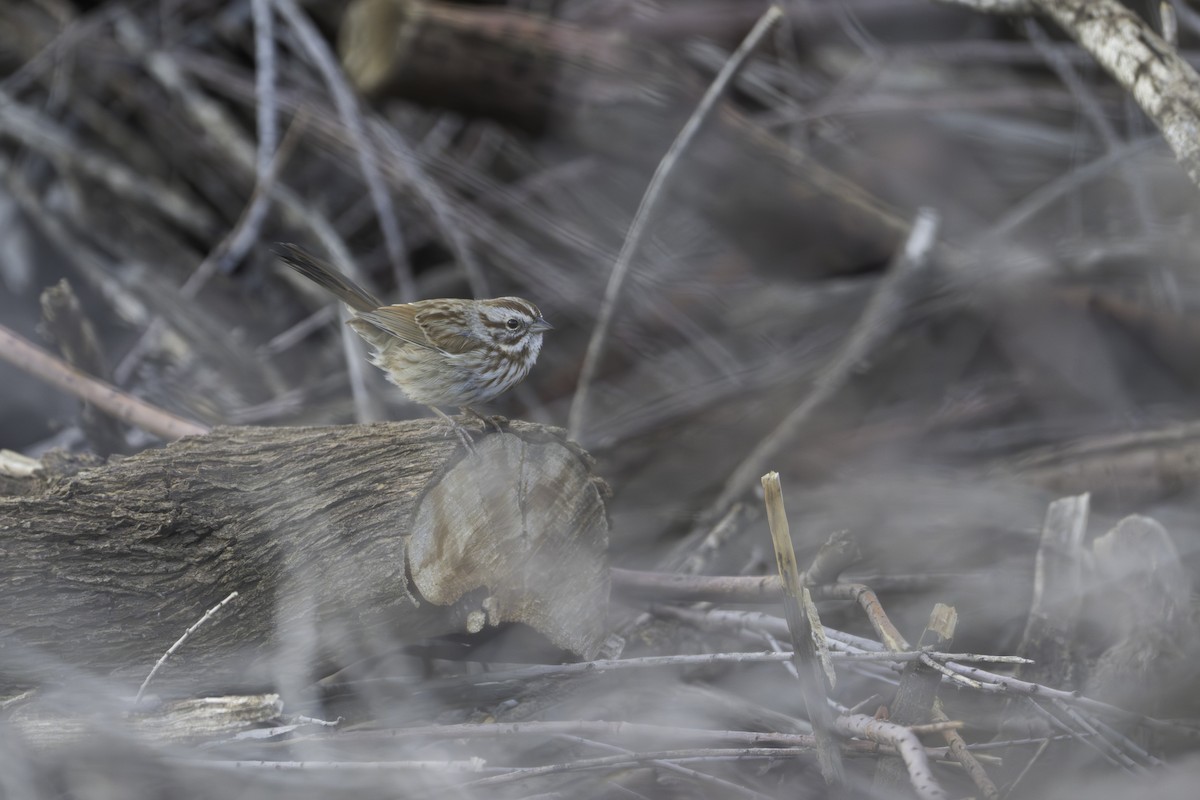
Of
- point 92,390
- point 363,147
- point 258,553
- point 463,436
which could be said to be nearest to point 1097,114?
point 363,147

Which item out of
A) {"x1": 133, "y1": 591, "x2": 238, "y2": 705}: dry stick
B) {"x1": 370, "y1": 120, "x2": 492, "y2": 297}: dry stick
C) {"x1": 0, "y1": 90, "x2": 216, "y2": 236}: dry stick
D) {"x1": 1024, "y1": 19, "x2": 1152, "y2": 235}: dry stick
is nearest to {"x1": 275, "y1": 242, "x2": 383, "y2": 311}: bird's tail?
{"x1": 133, "y1": 591, "x2": 238, "y2": 705}: dry stick

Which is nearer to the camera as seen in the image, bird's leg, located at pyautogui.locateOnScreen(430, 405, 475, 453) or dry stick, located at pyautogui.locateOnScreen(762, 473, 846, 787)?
dry stick, located at pyautogui.locateOnScreen(762, 473, 846, 787)

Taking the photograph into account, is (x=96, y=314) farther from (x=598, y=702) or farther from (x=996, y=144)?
(x=996, y=144)

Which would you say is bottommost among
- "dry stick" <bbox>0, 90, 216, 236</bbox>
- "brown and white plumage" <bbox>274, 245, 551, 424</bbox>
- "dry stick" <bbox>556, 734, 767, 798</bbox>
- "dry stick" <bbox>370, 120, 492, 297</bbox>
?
"dry stick" <bbox>556, 734, 767, 798</bbox>

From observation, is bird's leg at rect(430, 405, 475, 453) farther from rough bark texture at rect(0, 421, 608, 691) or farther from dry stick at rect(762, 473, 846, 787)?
dry stick at rect(762, 473, 846, 787)

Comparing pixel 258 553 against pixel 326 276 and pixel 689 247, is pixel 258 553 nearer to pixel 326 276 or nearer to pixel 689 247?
pixel 326 276

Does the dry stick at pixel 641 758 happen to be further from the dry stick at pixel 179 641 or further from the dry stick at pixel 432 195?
the dry stick at pixel 432 195

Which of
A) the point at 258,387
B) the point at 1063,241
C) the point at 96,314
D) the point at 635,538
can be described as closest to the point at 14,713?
the point at 635,538

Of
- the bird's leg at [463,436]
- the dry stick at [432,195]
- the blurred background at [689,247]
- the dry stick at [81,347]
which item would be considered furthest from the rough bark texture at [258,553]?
the dry stick at [432,195]
